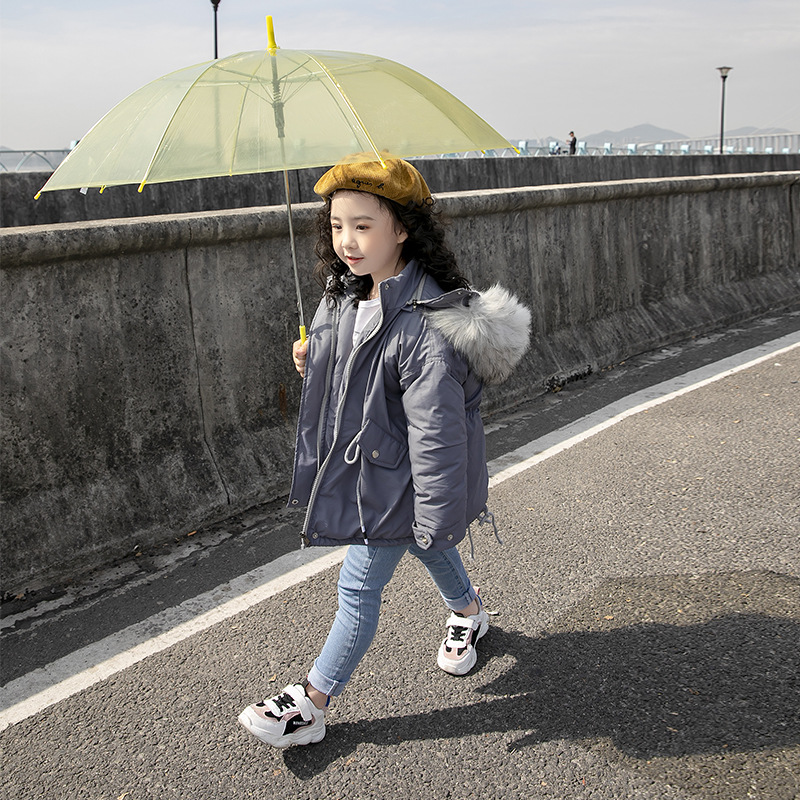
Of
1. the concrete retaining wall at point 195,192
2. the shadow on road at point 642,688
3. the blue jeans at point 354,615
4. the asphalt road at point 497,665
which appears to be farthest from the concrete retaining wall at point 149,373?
the concrete retaining wall at point 195,192

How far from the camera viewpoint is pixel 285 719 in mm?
2762

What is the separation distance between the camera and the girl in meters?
2.66

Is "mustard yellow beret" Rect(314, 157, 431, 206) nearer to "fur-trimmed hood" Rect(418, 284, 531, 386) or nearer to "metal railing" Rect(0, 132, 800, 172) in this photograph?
"fur-trimmed hood" Rect(418, 284, 531, 386)

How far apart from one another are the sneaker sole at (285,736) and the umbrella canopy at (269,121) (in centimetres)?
161

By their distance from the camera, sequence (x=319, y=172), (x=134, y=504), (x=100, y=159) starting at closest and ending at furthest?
(x=100, y=159), (x=134, y=504), (x=319, y=172)

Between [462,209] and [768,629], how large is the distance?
144 inches

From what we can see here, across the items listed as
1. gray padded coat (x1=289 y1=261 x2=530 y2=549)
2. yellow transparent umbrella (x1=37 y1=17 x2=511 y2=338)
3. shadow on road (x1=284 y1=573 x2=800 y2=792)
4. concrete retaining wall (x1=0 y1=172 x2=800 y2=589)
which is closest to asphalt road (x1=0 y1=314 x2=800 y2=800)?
shadow on road (x1=284 y1=573 x2=800 y2=792)

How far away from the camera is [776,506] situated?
443cm

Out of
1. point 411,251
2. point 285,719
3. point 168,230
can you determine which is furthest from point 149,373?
point 285,719

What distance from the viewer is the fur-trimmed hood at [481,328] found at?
268 centimetres

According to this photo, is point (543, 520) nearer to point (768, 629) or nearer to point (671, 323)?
point (768, 629)

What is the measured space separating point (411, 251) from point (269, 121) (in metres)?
0.59

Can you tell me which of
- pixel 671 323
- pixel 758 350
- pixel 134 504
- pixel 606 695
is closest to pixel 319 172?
pixel 671 323

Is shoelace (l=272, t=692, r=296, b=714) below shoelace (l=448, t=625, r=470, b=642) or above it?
above
